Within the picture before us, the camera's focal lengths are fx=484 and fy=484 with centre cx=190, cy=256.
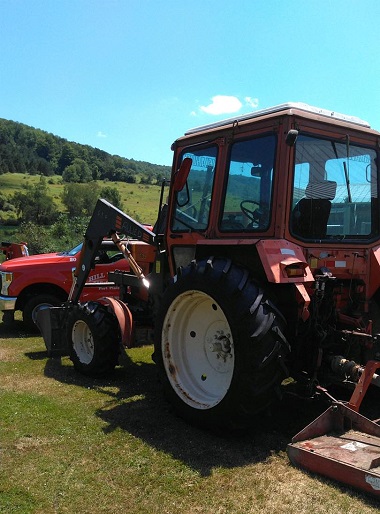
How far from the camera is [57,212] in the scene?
5106cm

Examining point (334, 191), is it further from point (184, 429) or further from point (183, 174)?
point (184, 429)

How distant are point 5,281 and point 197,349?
5.69 meters

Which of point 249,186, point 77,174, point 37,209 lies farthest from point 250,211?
point 77,174

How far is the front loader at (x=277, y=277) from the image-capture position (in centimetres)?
364

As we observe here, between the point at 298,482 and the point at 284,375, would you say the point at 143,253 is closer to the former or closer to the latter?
the point at 284,375

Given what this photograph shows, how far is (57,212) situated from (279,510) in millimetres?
50624

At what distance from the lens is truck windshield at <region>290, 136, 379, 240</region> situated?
4.20 metres

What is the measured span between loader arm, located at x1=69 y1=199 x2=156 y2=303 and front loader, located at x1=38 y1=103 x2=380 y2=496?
67 centimetres

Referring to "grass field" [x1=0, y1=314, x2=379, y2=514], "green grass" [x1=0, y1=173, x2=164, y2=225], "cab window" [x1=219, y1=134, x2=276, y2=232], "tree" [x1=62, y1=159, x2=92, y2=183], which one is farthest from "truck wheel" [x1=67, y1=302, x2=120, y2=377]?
"tree" [x1=62, y1=159, x2=92, y2=183]

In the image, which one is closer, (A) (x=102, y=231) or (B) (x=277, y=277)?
(B) (x=277, y=277)

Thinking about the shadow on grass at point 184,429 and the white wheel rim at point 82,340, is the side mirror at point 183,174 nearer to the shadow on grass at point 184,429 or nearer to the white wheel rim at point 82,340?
the shadow on grass at point 184,429

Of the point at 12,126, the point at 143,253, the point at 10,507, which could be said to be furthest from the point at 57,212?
the point at 12,126

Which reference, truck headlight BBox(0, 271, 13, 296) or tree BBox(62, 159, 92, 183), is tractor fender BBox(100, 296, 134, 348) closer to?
truck headlight BBox(0, 271, 13, 296)

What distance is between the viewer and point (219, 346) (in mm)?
4207
